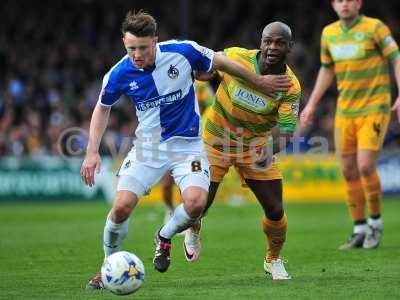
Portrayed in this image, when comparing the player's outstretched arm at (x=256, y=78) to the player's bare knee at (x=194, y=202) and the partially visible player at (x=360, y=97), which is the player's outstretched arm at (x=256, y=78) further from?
the partially visible player at (x=360, y=97)

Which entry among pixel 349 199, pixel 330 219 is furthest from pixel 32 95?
pixel 349 199

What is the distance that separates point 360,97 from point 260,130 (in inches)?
106

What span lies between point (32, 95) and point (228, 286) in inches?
680

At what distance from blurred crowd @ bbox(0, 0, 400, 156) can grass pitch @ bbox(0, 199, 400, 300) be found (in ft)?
19.4

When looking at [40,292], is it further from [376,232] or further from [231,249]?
[376,232]

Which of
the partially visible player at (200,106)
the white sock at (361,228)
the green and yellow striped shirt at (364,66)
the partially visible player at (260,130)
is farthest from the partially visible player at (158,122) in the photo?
the partially visible player at (200,106)

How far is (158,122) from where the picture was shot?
837 centimetres

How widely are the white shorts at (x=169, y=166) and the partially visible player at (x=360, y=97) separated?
Answer: 3.08 metres

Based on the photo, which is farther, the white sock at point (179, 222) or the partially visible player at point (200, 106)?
the partially visible player at point (200, 106)

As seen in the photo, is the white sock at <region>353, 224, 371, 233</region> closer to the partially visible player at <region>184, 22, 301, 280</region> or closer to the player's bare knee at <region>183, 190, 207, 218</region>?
the partially visible player at <region>184, 22, 301, 280</region>

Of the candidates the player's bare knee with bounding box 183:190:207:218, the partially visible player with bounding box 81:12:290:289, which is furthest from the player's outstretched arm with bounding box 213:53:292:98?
the player's bare knee with bounding box 183:190:207:218

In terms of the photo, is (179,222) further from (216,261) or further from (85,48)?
(85,48)

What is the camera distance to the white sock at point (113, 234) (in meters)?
8.12

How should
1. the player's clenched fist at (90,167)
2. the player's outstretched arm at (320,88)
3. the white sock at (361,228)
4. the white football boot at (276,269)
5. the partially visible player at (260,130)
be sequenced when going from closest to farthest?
the player's clenched fist at (90,167)
the partially visible player at (260,130)
the white football boot at (276,269)
the player's outstretched arm at (320,88)
the white sock at (361,228)
